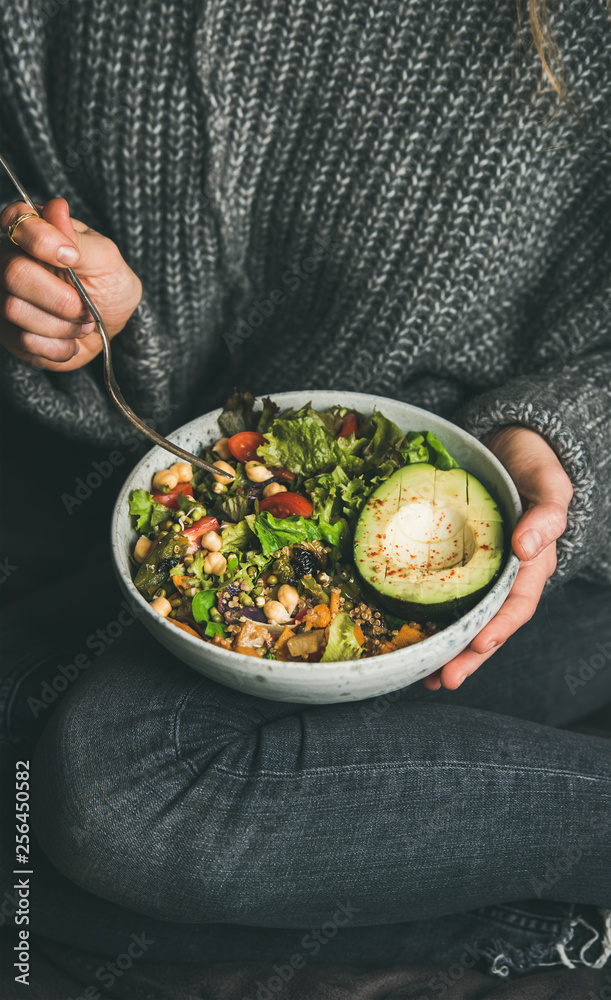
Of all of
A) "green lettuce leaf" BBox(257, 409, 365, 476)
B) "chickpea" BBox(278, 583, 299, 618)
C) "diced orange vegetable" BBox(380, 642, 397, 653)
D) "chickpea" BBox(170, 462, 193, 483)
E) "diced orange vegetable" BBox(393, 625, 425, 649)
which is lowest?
"chickpea" BBox(170, 462, 193, 483)

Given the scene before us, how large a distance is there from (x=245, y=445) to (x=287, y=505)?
152 mm

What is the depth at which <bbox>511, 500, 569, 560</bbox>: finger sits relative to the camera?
969 mm

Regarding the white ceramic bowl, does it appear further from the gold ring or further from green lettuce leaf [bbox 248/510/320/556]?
the gold ring

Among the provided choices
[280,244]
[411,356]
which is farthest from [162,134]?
[411,356]

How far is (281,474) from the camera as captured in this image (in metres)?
1.13

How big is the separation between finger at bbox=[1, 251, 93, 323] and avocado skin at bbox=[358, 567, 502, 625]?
58 cm

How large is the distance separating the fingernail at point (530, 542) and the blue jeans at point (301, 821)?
34cm

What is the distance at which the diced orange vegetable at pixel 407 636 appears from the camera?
957 millimetres

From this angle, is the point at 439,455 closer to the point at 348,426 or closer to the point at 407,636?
the point at 348,426

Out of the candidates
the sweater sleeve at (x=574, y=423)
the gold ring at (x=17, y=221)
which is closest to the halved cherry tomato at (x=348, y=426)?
the sweater sleeve at (x=574, y=423)

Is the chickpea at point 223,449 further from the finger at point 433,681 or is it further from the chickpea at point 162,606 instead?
the finger at point 433,681

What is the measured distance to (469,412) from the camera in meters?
1.30

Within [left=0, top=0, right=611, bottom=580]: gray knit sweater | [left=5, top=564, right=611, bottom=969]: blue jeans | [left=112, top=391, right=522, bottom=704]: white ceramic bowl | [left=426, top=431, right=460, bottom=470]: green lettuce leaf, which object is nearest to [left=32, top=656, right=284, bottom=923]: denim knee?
[left=5, top=564, right=611, bottom=969]: blue jeans

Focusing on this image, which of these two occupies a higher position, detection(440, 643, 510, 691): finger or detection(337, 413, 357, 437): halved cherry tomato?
detection(337, 413, 357, 437): halved cherry tomato
